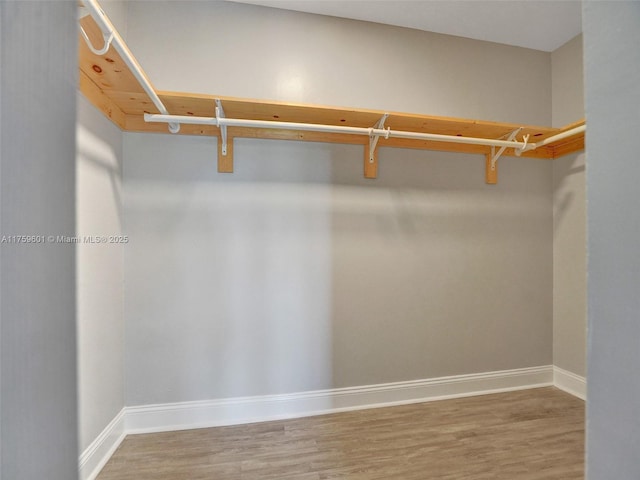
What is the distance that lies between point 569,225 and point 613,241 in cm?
216

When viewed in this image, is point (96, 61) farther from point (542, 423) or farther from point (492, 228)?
point (542, 423)

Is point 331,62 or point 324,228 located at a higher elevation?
point 331,62

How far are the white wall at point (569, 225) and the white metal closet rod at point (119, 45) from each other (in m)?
2.72

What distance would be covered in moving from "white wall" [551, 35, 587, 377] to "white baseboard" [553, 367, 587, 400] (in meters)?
0.04

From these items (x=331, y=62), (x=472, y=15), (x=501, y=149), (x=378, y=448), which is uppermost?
(x=472, y=15)

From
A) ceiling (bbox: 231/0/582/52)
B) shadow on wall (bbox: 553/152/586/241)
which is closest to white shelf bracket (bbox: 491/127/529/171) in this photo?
shadow on wall (bbox: 553/152/586/241)

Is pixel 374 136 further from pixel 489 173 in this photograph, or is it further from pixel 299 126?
pixel 489 173

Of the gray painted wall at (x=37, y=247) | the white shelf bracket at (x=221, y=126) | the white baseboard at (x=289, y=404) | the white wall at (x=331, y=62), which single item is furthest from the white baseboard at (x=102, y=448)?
the white wall at (x=331, y=62)

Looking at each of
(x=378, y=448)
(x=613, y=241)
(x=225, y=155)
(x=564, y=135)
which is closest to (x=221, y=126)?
(x=225, y=155)

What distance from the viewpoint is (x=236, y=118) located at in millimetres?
1550

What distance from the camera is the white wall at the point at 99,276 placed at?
1155 millimetres

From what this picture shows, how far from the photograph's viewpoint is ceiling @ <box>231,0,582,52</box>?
168 centimetres

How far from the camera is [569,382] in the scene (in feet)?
6.44

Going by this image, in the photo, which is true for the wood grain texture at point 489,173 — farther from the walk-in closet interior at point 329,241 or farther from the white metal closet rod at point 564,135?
the white metal closet rod at point 564,135
